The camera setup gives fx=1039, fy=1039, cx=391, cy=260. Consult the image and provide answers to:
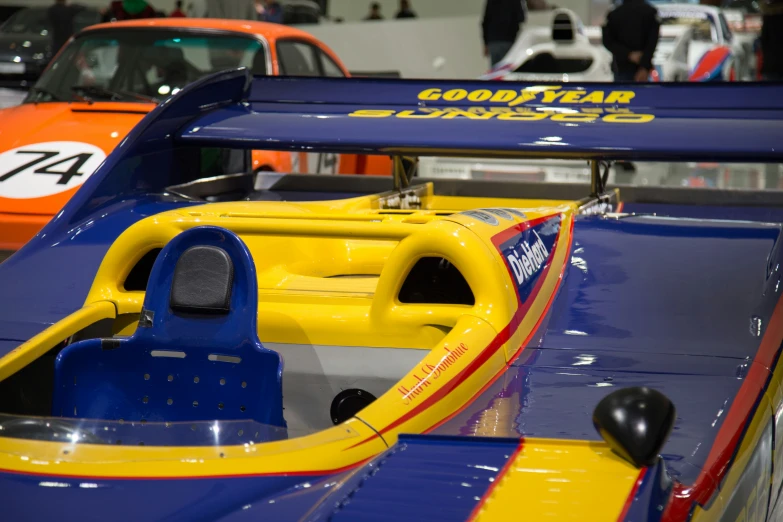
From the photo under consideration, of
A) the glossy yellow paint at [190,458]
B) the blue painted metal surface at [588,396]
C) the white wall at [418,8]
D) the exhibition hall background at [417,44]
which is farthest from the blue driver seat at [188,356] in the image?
the white wall at [418,8]

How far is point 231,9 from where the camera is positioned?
9.08 m

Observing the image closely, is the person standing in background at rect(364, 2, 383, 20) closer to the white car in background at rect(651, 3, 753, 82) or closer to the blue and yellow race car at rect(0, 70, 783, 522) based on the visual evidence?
the white car in background at rect(651, 3, 753, 82)

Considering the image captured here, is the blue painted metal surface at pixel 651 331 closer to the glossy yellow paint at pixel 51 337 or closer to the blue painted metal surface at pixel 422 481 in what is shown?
the blue painted metal surface at pixel 422 481

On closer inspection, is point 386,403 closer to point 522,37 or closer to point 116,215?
point 116,215

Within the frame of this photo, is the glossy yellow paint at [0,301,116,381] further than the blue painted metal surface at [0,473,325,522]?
Yes

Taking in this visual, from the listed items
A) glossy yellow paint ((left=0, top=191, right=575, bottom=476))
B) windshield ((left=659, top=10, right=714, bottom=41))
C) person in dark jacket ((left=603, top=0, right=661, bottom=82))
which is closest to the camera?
glossy yellow paint ((left=0, top=191, right=575, bottom=476))

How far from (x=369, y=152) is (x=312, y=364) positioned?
107cm

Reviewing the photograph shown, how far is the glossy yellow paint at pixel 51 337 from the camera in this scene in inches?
82.4

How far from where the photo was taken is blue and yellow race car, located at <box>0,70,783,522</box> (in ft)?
5.32

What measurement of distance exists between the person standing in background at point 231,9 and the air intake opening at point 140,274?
692 centimetres

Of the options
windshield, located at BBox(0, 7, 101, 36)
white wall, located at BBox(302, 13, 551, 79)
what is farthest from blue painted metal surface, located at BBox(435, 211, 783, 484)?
windshield, located at BBox(0, 7, 101, 36)

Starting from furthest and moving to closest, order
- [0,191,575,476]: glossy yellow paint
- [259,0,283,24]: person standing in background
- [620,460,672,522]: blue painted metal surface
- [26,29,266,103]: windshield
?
[259,0,283,24]: person standing in background, [26,29,266,103]: windshield, [0,191,575,476]: glossy yellow paint, [620,460,672,522]: blue painted metal surface

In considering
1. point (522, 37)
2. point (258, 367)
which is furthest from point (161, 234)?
point (522, 37)

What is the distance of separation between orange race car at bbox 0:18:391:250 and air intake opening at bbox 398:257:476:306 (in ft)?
8.94
